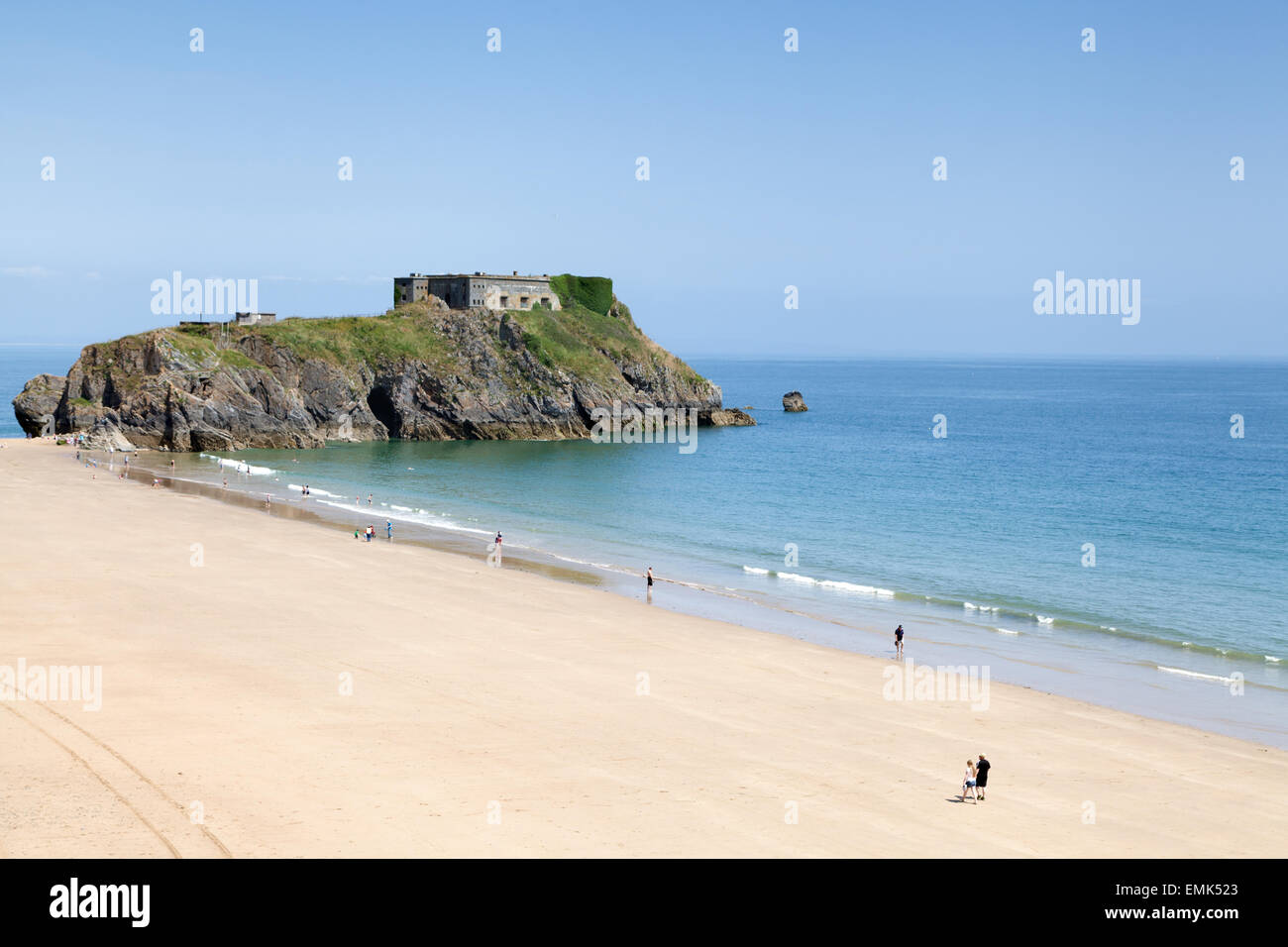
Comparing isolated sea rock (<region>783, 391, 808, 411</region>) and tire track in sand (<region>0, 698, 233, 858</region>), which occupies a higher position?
isolated sea rock (<region>783, 391, 808, 411</region>)

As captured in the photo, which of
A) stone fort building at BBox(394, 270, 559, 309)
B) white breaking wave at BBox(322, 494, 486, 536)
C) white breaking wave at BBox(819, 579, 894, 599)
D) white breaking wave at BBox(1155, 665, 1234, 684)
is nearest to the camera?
white breaking wave at BBox(1155, 665, 1234, 684)

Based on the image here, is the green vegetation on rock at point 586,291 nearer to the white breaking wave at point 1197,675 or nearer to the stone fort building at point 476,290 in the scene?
the stone fort building at point 476,290

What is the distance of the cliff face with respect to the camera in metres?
90.7

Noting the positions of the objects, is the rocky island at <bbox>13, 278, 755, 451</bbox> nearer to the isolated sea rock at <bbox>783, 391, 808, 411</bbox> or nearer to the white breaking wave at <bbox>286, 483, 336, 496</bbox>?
the white breaking wave at <bbox>286, 483, 336, 496</bbox>

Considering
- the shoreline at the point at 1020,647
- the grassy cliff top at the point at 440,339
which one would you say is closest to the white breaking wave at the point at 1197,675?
the shoreline at the point at 1020,647

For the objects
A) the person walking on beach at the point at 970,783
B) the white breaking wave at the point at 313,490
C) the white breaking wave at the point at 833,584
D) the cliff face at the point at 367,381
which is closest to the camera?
the person walking on beach at the point at 970,783

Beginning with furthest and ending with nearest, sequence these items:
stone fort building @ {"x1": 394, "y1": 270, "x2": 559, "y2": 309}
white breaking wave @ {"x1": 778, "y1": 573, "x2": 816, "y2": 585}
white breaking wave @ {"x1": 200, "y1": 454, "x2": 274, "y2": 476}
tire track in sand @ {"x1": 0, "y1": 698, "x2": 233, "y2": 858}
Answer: stone fort building @ {"x1": 394, "y1": 270, "x2": 559, "y2": 309} < white breaking wave @ {"x1": 200, "y1": 454, "x2": 274, "y2": 476} < white breaking wave @ {"x1": 778, "y1": 573, "x2": 816, "y2": 585} < tire track in sand @ {"x1": 0, "y1": 698, "x2": 233, "y2": 858}

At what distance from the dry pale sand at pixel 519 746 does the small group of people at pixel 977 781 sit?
1.31 feet

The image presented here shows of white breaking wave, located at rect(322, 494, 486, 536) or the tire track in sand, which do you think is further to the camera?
white breaking wave, located at rect(322, 494, 486, 536)

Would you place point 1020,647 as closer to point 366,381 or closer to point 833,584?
point 833,584

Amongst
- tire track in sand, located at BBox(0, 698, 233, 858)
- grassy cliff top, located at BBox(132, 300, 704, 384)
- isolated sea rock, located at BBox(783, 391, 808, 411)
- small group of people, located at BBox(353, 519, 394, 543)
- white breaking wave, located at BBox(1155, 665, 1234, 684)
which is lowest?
white breaking wave, located at BBox(1155, 665, 1234, 684)

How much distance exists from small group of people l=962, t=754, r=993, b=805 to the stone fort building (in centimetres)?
10491

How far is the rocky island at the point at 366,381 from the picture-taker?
297 feet

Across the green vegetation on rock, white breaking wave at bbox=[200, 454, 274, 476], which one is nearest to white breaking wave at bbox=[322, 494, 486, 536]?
white breaking wave at bbox=[200, 454, 274, 476]
